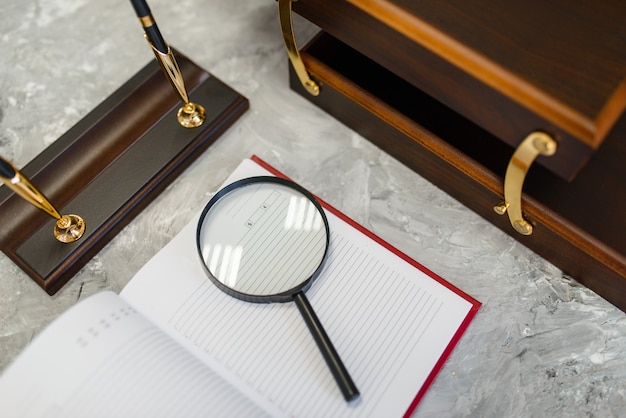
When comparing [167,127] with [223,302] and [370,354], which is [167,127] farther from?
[370,354]

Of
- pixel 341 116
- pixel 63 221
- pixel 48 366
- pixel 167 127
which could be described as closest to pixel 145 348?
pixel 48 366

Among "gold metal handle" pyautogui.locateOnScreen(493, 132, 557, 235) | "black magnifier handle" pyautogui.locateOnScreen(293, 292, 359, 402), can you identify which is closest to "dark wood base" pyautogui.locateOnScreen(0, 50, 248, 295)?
"black magnifier handle" pyautogui.locateOnScreen(293, 292, 359, 402)

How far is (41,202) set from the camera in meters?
0.73

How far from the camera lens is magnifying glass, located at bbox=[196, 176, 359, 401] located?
28.9 inches

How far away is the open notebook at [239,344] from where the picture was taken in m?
0.62

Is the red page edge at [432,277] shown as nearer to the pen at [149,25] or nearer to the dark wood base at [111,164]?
the dark wood base at [111,164]

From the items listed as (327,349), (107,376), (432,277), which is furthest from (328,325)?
(107,376)

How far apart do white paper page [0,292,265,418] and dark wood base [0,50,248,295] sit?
0.16 metres

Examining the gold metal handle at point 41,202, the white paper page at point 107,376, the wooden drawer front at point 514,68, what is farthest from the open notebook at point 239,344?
the wooden drawer front at point 514,68

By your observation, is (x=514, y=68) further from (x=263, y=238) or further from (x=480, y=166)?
(x=263, y=238)

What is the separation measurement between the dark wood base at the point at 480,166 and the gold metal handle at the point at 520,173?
0.01m

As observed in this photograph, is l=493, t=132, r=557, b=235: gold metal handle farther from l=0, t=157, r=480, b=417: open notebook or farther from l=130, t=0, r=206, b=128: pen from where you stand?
l=130, t=0, r=206, b=128: pen

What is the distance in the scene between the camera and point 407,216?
86 centimetres

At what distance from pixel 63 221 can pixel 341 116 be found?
0.45m
